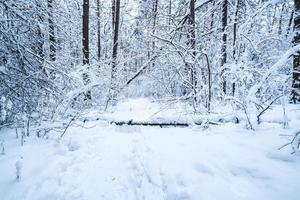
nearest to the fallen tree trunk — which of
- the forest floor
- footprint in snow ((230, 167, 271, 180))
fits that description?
the forest floor

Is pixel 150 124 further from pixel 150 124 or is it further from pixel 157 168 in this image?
pixel 157 168

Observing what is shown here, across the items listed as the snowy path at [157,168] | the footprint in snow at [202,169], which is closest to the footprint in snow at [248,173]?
the snowy path at [157,168]

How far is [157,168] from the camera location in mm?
3029

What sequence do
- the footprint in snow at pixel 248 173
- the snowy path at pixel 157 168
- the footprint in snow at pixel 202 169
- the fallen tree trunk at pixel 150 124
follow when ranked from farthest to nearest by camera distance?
the fallen tree trunk at pixel 150 124, the footprint in snow at pixel 202 169, the footprint in snow at pixel 248 173, the snowy path at pixel 157 168

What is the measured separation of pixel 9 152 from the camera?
3.64 metres

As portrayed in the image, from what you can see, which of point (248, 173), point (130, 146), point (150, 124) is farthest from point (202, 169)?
point (150, 124)

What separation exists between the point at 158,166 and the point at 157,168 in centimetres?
Result: 5

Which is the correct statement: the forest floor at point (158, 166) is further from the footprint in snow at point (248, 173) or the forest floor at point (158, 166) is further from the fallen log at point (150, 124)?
the fallen log at point (150, 124)

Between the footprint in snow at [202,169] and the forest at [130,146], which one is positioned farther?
the footprint in snow at [202,169]

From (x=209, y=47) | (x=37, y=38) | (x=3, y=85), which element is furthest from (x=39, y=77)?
(x=209, y=47)

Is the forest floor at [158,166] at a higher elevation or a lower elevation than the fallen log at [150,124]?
lower

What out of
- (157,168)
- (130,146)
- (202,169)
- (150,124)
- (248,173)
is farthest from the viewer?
(150,124)

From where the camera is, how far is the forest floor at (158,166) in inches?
97.7

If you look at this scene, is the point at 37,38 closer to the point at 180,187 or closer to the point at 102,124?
the point at 102,124
